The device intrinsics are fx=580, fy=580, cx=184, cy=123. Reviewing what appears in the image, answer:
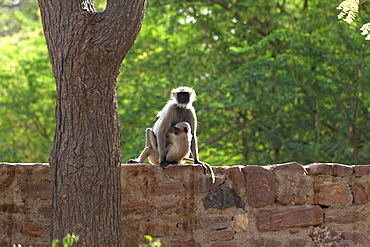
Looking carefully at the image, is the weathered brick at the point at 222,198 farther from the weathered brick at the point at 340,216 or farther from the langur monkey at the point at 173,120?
the langur monkey at the point at 173,120

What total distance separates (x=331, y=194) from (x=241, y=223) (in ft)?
2.70

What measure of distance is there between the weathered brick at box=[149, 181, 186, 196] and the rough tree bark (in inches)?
16.4

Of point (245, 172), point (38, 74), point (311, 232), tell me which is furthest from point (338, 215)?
point (38, 74)

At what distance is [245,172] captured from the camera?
4.50 metres

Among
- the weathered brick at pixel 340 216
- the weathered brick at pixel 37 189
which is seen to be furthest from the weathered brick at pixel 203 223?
the weathered brick at pixel 37 189

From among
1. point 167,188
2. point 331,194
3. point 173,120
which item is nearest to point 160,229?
point 167,188

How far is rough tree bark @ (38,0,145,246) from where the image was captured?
12.3 feet

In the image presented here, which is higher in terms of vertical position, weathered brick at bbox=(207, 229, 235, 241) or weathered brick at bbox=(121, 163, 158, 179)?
weathered brick at bbox=(121, 163, 158, 179)

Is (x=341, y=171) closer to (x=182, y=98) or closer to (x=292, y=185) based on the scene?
(x=292, y=185)

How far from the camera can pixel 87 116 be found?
12.5 ft

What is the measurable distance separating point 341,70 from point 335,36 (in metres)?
0.75

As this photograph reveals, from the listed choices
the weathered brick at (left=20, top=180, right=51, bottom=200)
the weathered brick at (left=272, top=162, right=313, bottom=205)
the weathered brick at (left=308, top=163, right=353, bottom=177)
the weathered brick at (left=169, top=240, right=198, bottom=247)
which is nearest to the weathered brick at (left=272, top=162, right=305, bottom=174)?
the weathered brick at (left=272, top=162, right=313, bottom=205)

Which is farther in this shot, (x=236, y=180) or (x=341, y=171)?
(x=341, y=171)

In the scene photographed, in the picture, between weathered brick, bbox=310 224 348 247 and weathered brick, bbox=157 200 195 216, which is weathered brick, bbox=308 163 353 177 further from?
weathered brick, bbox=157 200 195 216
